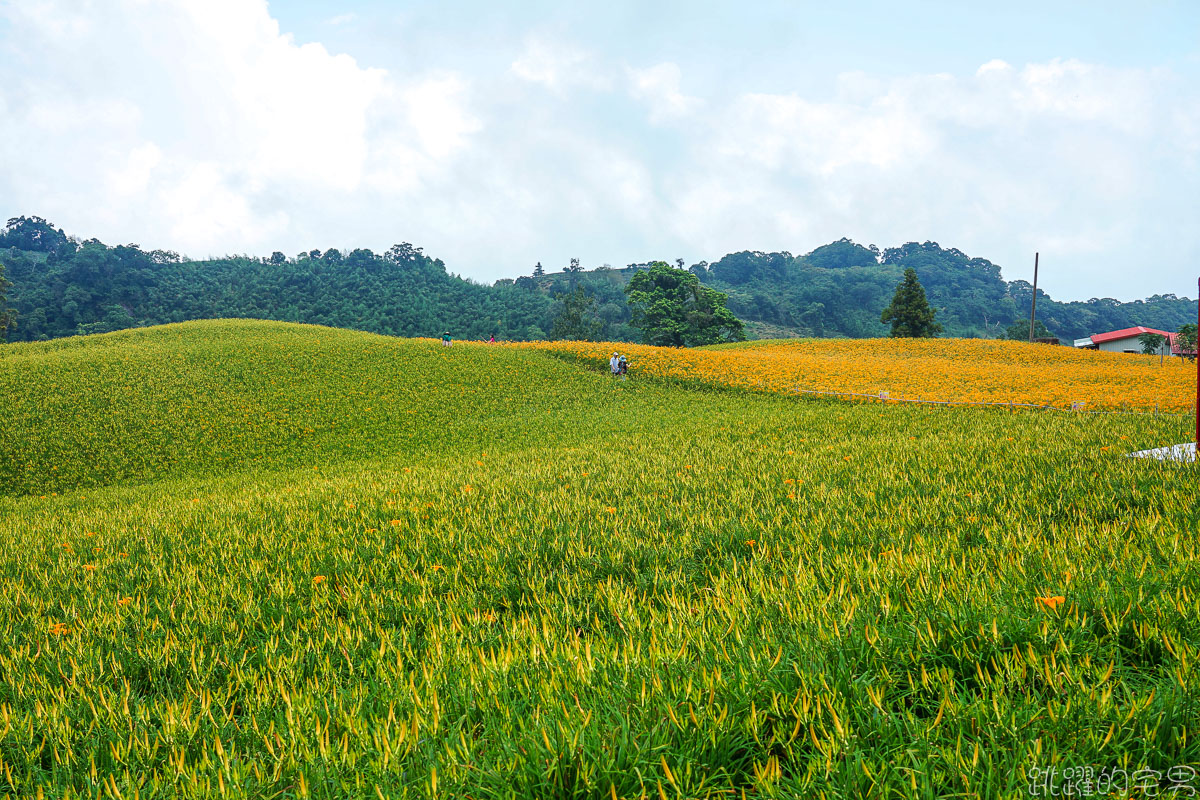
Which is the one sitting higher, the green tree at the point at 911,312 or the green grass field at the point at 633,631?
the green tree at the point at 911,312

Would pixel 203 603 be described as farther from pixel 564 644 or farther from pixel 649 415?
pixel 649 415

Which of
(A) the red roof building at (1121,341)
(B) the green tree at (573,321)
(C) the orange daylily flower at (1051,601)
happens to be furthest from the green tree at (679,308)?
(C) the orange daylily flower at (1051,601)

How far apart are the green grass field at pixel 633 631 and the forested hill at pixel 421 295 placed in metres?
72.6

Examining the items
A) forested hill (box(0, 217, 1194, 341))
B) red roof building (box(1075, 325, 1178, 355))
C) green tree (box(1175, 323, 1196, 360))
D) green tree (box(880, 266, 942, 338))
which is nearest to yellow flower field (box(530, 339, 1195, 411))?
green tree (box(1175, 323, 1196, 360))

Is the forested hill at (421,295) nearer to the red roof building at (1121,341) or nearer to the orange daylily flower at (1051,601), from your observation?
the red roof building at (1121,341)

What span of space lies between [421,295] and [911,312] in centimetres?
7578

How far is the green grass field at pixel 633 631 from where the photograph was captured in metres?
1.77

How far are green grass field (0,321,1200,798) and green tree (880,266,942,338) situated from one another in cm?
5385

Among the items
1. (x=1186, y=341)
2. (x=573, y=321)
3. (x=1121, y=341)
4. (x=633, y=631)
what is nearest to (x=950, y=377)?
(x=633, y=631)

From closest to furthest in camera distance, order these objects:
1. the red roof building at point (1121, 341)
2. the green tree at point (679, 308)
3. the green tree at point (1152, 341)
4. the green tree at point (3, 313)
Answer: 1. the green tree at point (1152, 341)
2. the green tree at point (3, 313)
3. the red roof building at point (1121, 341)
4. the green tree at point (679, 308)

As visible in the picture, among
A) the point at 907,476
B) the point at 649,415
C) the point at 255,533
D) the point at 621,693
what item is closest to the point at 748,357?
the point at 649,415

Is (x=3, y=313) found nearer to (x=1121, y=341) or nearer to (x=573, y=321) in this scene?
(x=573, y=321)

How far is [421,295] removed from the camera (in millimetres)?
97375

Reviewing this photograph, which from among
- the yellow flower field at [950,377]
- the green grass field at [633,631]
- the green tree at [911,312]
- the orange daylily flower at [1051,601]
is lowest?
the green grass field at [633,631]
